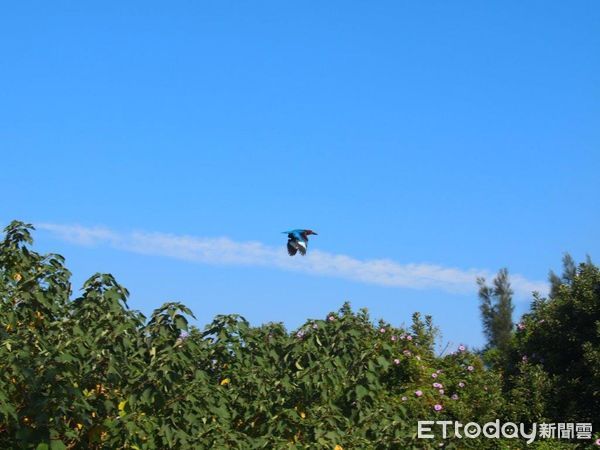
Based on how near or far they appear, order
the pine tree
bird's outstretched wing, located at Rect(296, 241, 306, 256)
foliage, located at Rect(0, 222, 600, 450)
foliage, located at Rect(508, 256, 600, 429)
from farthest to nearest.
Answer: the pine tree → foliage, located at Rect(508, 256, 600, 429) → bird's outstretched wing, located at Rect(296, 241, 306, 256) → foliage, located at Rect(0, 222, 600, 450)

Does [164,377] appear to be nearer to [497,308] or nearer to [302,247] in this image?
[302,247]

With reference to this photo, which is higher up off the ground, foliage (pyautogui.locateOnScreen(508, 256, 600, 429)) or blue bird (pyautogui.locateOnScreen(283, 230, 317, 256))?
blue bird (pyautogui.locateOnScreen(283, 230, 317, 256))

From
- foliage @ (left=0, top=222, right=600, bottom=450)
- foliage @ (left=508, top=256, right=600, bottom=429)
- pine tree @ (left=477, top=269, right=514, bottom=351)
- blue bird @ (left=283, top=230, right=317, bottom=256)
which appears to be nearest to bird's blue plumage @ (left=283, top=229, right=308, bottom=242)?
blue bird @ (left=283, top=230, right=317, bottom=256)

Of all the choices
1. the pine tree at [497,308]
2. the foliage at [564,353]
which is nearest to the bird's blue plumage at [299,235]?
the foliage at [564,353]

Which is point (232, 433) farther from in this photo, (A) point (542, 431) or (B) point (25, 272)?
(A) point (542, 431)

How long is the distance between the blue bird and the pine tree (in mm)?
20710

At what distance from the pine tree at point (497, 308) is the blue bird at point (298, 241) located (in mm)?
20710

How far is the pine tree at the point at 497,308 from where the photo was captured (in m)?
31.4

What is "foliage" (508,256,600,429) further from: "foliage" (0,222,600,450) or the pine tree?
the pine tree

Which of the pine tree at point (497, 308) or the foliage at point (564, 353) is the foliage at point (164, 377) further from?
the pine tree at point (497, 308)

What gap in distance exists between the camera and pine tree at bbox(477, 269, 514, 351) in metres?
31.4

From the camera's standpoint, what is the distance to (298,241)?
11.9 m

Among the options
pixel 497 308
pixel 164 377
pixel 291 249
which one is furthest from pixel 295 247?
pixel 497 308

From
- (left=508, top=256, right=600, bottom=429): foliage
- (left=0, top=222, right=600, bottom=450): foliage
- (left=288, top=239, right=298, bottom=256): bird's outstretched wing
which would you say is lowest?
(left=0, top=222, right=600, bottom=450): foliage
